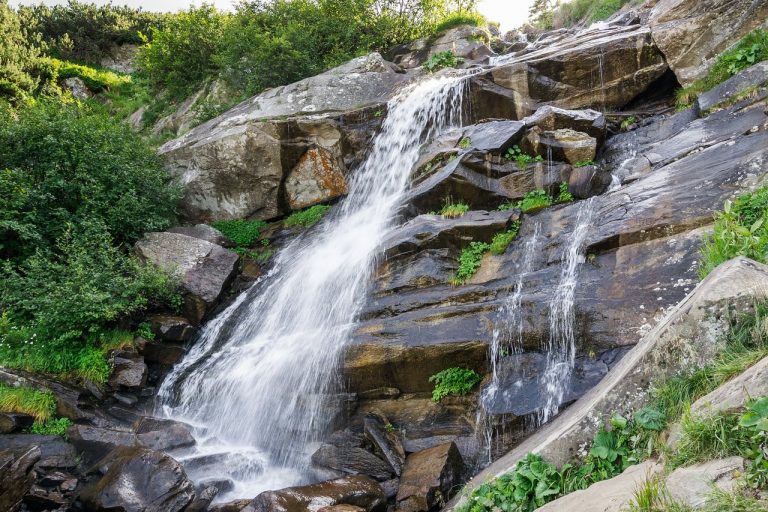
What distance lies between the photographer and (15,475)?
6645 mm

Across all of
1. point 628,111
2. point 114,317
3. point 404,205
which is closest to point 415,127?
point 404,205

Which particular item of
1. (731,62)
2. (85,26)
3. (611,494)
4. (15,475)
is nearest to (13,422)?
(15,475)

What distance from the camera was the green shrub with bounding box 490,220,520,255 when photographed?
29.8ft

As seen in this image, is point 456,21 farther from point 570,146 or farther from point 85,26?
point 85,26

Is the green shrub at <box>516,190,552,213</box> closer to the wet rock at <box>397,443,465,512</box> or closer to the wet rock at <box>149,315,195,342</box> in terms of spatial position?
the wet rock at <box>397,443,465,512</box>

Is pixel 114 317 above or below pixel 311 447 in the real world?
above

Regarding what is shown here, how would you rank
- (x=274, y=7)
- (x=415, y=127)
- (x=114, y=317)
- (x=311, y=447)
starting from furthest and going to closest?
(x=274, y=7)
(x=415, y=127)
(x=114, y=317)
(x=311, y=447)

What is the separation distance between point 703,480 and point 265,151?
1495 cm

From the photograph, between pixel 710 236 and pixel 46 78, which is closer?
pixel 710 236

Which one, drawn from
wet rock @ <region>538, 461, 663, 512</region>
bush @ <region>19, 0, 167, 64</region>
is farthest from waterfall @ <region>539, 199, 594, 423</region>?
bush @ <region>19, 0, 167, 64</region>

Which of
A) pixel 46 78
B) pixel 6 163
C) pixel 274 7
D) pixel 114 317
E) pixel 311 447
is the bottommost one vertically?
pixel 311 447

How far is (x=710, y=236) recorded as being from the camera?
6691 millimetres

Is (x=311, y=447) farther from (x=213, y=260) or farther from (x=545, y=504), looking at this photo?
(x=213, y=260)

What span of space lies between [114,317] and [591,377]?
955 cm
